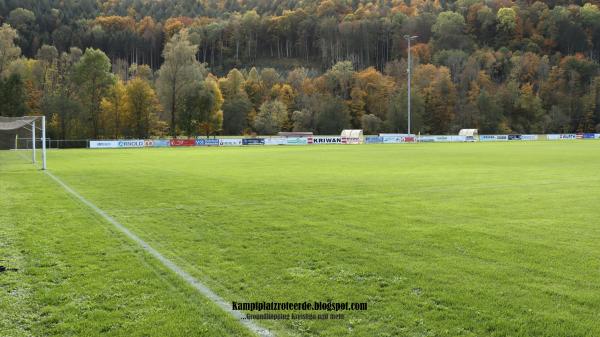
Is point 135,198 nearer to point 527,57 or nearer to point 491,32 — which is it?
point 527,57

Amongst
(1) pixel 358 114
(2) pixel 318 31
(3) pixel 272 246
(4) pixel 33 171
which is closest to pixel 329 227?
(3) pixel 272 246

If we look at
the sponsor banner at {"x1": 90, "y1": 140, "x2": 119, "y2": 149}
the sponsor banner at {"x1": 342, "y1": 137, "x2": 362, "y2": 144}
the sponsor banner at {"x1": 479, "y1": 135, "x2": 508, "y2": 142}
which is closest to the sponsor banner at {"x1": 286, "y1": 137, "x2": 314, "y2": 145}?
the sponsor banner at {"x1": 342, "y1": 137, "x2": 362, "y2": 144}

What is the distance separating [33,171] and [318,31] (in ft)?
543

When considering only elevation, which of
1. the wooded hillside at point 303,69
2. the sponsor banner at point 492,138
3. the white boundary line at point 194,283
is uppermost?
the wooded hillside at point 303,69

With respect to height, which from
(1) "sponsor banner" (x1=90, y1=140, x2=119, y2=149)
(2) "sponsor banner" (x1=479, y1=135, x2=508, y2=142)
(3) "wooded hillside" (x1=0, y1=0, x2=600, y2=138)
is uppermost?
(3) "wooded hillside" (x1=0, y1=0, x2=600, y2=138)

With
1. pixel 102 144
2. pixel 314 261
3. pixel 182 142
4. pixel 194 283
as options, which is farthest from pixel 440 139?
pixel 194 283

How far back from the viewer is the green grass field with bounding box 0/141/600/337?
560 centimetres

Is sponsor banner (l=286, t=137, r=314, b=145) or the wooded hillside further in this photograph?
the wooded hillside

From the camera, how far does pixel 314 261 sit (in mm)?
8055

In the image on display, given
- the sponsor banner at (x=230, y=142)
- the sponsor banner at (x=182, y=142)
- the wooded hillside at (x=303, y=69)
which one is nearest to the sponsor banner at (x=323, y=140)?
the sponsor banner at (x=230, y=142)

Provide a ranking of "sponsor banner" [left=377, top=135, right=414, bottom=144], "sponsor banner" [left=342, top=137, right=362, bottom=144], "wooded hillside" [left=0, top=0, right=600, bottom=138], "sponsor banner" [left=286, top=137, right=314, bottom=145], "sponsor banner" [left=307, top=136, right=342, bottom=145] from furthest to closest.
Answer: "wooded hillside" [left=0, top=0, right=600, bottom=138] < "sponsor banner" [left=377, top=135, right=414, bottom=144] < "sponsor banner" [left=342, top=137, right=362, bottom=144] < "sponsor banner" [left=307, top=136, right=342, bottom=145] < "sponsor banner" [left=286, top=137, right=314, bottom=145]

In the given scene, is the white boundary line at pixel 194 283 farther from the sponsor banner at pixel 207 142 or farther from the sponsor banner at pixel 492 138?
the sponsor banner at pixel 492 138

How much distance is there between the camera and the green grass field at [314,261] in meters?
5.60

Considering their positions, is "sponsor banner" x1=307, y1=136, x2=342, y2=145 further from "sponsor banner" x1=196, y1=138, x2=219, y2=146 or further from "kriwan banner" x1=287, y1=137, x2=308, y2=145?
"sponsor banner" x1=196, y1=138, x2=219, y2=146
